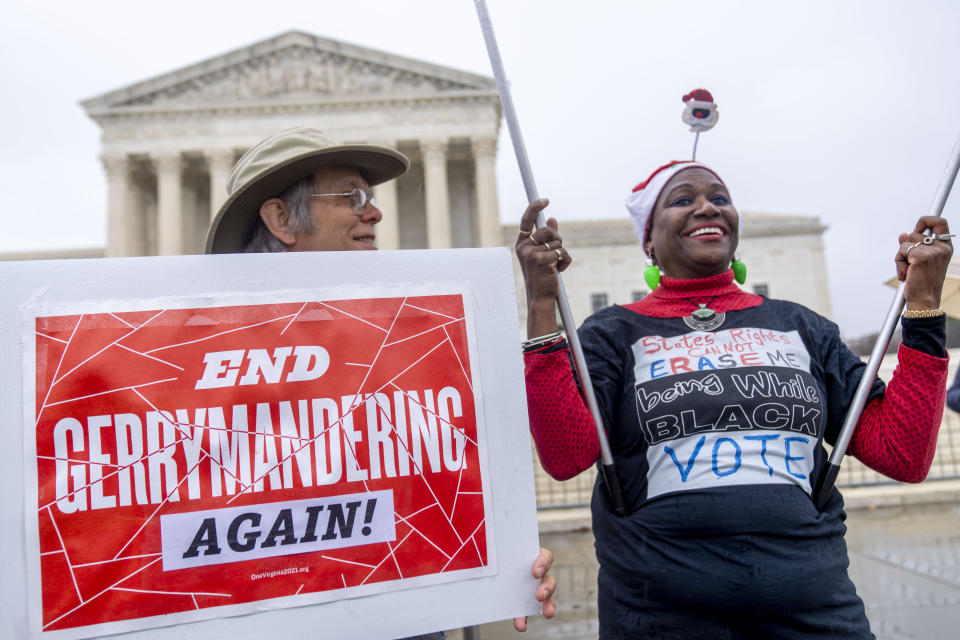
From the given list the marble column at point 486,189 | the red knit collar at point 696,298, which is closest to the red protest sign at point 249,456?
the red knit collar at point 696,298

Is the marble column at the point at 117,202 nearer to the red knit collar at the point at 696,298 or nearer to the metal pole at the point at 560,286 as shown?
the red knit collar at the point at 696,298

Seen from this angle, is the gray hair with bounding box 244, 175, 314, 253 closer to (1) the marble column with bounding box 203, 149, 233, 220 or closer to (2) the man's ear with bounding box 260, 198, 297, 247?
(2) the man's ear with bounding box 260, 198, 297, 247

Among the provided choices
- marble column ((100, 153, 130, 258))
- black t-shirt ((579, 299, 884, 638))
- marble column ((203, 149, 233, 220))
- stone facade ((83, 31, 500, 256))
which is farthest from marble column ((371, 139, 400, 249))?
black t-shirt ((579, 299, 884, 638))

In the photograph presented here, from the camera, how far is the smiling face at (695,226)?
2.06 meters

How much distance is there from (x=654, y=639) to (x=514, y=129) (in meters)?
1.23

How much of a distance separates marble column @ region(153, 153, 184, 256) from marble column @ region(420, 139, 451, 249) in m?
11.1

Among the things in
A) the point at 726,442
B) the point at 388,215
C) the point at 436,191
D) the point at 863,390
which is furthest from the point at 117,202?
the point at 863,390

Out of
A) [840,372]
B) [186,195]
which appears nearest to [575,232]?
[186,195]

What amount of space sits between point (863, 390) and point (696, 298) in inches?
19.1

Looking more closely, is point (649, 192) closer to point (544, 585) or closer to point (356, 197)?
point (356, 197)

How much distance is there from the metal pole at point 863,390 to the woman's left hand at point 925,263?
1.1 inches

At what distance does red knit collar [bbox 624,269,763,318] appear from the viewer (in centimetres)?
203

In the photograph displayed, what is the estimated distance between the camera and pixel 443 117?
34.4 metres

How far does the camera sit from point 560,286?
167cm
